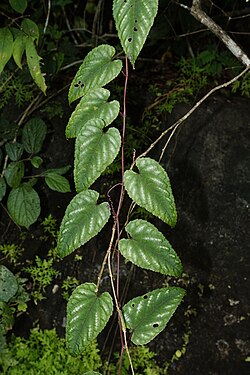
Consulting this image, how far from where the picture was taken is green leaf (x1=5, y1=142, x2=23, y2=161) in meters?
1.81

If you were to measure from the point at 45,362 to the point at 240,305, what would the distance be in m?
0.68

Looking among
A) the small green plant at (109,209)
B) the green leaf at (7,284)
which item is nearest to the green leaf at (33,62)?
the small green plant at (109,209)

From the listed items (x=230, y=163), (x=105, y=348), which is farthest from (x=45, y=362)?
(x=230, y=163)

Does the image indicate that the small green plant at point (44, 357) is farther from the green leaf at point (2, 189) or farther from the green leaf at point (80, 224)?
the green leaf at point (80, 224)

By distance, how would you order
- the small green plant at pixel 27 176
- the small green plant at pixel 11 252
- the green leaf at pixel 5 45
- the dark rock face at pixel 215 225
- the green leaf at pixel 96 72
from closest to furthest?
the green leaf at pixel 96 72
the green leaf at pixel 5 45
the dark rock face at pixel 215 225
the small green plant at pixel 27 176
the small green plant at pixel 11 252

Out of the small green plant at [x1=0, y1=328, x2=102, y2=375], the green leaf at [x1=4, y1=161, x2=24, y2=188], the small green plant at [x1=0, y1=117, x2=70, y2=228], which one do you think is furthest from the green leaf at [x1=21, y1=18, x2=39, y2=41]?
the small green plant at [x1=0, y1=328, x2=102, y2=375]

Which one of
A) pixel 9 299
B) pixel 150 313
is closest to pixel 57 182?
pixel 9 299

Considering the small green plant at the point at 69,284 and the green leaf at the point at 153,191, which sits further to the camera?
the small green plant at the point at 69,284

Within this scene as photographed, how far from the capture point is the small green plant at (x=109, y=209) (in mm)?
1018

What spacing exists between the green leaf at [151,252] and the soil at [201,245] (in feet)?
2.24

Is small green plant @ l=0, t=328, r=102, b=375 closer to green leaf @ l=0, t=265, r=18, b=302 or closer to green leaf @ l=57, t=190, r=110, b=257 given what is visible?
green leaf @ l=0, t=265, r=18, b=302

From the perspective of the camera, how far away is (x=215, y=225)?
1739mm

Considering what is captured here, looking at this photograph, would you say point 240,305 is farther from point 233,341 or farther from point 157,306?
point 157,306

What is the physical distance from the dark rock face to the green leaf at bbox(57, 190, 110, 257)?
717mm
